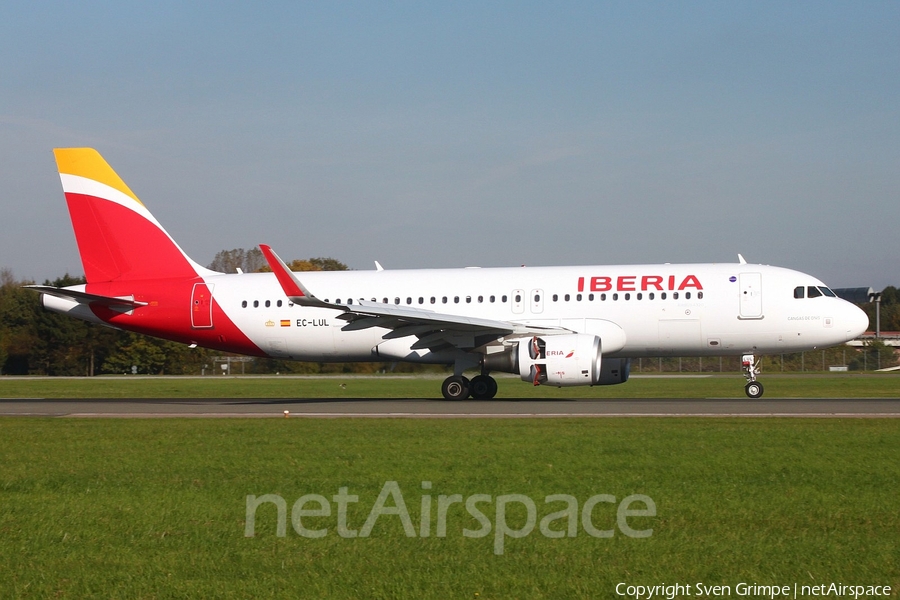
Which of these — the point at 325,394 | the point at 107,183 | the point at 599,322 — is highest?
the point at 107,183

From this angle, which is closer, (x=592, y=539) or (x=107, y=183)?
(x=592, y=539)

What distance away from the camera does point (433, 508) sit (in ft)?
28.1

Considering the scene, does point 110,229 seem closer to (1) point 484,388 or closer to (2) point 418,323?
(2) point 418,323

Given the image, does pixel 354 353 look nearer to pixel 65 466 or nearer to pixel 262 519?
pixel 65 466

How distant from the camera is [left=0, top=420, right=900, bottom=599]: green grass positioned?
6320 millimetres

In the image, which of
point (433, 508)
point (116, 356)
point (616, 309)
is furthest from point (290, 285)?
point (116, 356)

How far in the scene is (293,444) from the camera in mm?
14164

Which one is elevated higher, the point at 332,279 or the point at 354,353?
the point at 332,279

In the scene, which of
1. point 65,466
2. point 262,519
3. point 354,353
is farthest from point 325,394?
point 262,519

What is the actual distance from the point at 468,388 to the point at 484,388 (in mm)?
493

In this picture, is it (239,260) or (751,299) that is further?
(239,260)

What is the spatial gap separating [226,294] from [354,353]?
14.0ft

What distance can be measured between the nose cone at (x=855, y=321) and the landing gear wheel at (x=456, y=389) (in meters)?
10.2

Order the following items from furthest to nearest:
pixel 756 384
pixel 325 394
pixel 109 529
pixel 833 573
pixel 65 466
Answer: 1. pixel 325 394
2. pixel 756 384
3. pixel 65 466
4. pixel 109 529
5. pixel 833 573
